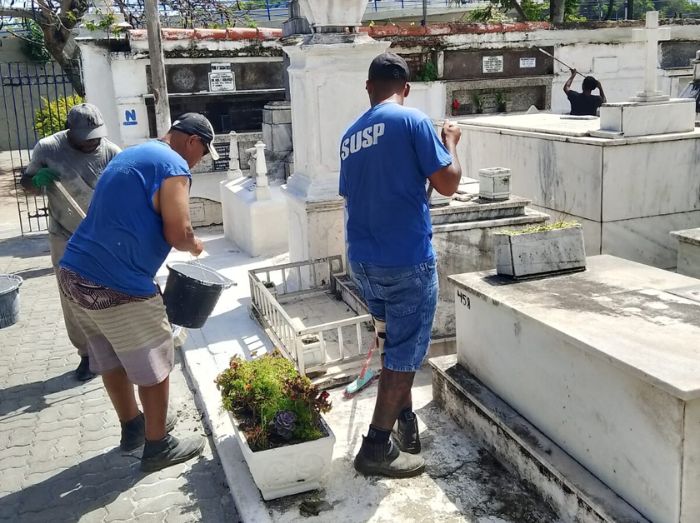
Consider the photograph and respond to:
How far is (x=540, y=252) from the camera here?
3.50 m

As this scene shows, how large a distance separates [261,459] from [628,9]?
27.2m

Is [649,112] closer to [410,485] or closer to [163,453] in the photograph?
[410,485]

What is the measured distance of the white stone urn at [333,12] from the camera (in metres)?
5.29

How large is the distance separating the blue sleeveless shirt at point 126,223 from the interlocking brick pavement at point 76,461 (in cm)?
103

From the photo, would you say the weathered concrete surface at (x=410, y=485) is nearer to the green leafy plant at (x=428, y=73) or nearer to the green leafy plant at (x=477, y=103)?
the green leafy plant at (x=428, y=73)

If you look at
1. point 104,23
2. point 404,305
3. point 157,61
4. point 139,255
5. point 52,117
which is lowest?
point 404,305

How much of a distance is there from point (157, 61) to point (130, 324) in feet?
23.5

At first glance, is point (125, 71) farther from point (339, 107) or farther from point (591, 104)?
point (591, 104)

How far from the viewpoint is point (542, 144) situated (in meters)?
5.86

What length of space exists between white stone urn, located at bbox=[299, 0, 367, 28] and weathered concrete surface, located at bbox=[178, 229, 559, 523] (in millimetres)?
2960

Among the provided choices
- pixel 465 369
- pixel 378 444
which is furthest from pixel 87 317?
pixel 465 369

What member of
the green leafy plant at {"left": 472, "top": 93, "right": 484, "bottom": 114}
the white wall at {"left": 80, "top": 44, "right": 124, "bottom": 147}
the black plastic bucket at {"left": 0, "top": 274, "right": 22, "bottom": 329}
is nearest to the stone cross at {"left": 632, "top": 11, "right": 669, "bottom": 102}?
the black plastic bucket at {"left": 0, "top": 274, "right": 22, "bottom": 329}

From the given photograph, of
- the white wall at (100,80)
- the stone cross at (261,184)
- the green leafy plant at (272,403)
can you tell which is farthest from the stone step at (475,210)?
the white wall at (100,80)

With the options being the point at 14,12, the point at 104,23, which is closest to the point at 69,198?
the point at 104,23
